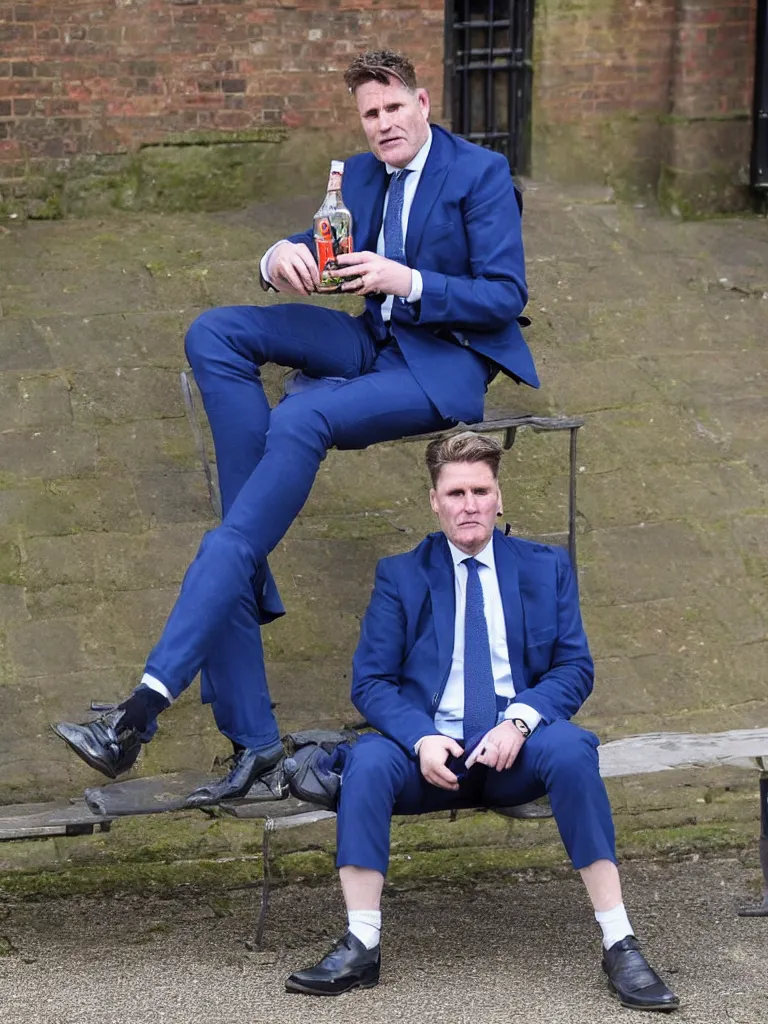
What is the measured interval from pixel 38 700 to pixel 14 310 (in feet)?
7.65

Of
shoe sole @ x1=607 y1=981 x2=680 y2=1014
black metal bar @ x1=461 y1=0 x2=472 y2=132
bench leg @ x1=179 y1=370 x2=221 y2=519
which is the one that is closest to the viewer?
shoe sole @ x1=607 y1=981 x2=680 y2=1014

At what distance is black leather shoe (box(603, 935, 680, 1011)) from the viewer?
420cm

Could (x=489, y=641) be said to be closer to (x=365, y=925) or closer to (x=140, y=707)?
(x=365, y=925)

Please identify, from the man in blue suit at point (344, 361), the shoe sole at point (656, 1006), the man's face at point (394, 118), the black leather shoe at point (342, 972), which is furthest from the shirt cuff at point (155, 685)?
the man's face at point (394, 118)

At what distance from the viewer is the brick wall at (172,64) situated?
809cm

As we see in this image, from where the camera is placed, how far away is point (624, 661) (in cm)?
613

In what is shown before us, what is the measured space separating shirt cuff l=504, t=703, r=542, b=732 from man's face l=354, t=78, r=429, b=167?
166cm

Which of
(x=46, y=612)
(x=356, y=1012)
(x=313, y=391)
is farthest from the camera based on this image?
(x=46, y=612)

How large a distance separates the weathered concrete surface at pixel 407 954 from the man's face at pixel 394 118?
2.20 metres

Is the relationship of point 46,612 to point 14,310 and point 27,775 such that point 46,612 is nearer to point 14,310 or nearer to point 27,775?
point 27,775

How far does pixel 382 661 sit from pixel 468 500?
0.49 metres

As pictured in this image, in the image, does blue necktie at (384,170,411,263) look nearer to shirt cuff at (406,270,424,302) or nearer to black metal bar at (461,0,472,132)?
shirt cuff at (406,270,424,302)

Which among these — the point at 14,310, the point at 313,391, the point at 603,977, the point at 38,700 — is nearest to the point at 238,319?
the point at 313,391

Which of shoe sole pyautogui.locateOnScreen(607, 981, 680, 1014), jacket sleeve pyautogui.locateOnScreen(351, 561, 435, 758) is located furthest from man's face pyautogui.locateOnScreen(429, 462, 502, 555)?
shoe sole pyautogui.locateOnScreen(607, 981, 680, 1014)
